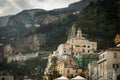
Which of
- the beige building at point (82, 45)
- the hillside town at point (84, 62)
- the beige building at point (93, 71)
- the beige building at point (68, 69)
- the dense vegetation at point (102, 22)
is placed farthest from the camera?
the dense vegetation at point (102, 22)

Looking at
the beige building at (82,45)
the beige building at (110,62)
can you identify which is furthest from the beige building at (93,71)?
the beige building at (82,45)

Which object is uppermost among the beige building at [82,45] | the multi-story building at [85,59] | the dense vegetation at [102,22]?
the dense vegetation at [102,22]

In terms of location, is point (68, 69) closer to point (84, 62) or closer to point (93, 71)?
point (84, 62)

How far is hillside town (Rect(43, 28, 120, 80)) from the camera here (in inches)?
3282

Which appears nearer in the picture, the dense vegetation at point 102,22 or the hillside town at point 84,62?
the hillside town at point 84,62

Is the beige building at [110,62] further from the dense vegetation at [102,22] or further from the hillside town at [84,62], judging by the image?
the dense vegetation at [102,22]

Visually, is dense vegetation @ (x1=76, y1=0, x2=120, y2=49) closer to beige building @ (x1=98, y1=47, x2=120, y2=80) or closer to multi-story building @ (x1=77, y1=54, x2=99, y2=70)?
multi-story building @ (x1=77, y1=54, x2=99, y2=70)

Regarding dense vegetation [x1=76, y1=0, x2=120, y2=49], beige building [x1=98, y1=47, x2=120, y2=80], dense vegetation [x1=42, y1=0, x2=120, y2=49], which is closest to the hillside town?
beige building [x1=98, y1=47, x2=120, y2=80]

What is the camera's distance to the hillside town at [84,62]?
274 feet

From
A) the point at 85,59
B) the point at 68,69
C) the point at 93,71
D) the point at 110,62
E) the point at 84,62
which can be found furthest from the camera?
the point at 85,59

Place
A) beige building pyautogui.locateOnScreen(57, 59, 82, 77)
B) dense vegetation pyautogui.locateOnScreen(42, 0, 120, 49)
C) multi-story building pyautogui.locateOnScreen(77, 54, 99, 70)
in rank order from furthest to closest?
dense vegetation pyautogui.locateOnScreen(42, 0, 120, 49), multi-story building pyautogui.locateOnScreen(77, 54, 99, 70), beige building pyautogui.locateOnScreen(57, 59, 82, 77)

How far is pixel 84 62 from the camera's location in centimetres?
11725

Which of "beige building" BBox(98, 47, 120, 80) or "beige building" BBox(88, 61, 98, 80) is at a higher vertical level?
"beige building" BBox(98, 47, 120, 80)

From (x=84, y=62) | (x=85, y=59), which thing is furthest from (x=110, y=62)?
(x=85, y=59)
